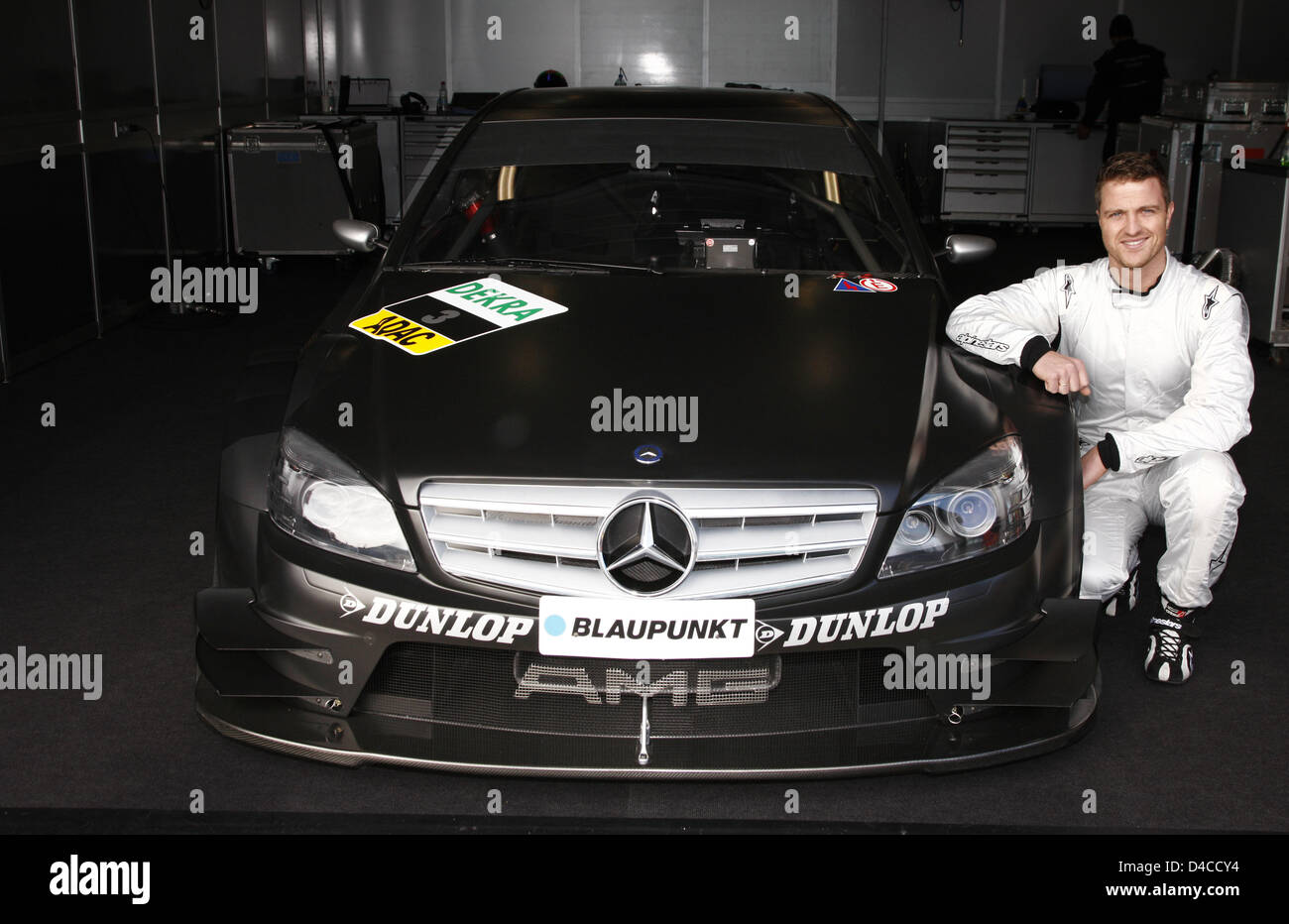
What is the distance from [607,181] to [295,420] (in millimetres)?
1174

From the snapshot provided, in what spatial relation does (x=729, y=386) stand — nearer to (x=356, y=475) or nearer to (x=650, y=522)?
(x=650, y=522)

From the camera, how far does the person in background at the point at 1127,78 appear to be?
10.7 metres

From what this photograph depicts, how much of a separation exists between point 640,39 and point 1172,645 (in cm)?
1134

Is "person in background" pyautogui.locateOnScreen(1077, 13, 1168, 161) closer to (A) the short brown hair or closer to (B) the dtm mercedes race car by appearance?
(A) the short brown hair

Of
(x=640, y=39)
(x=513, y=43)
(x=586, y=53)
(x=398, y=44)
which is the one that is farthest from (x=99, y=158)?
(x=640, y=39)

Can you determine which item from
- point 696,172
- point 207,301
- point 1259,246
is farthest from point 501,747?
point 207,301

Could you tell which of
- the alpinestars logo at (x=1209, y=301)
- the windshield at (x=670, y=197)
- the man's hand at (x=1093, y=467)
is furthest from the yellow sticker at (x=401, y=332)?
the alpinestars logo at (x=1209, y=301)

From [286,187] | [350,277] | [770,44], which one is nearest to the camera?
[286,187]

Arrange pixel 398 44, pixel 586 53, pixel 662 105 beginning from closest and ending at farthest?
1. pixel 662 105
2. pixel 398 44
3. pixel 586 53

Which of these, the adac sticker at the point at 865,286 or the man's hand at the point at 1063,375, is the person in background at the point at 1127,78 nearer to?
the adac sticker at the point at 865,286

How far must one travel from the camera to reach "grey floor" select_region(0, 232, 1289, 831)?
2131 mm

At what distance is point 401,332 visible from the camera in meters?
2.45

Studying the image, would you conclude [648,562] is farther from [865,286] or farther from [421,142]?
[421,142]

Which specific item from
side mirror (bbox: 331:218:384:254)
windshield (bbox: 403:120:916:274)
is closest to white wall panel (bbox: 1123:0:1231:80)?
windshield (bbox: 403:120:916:274)
